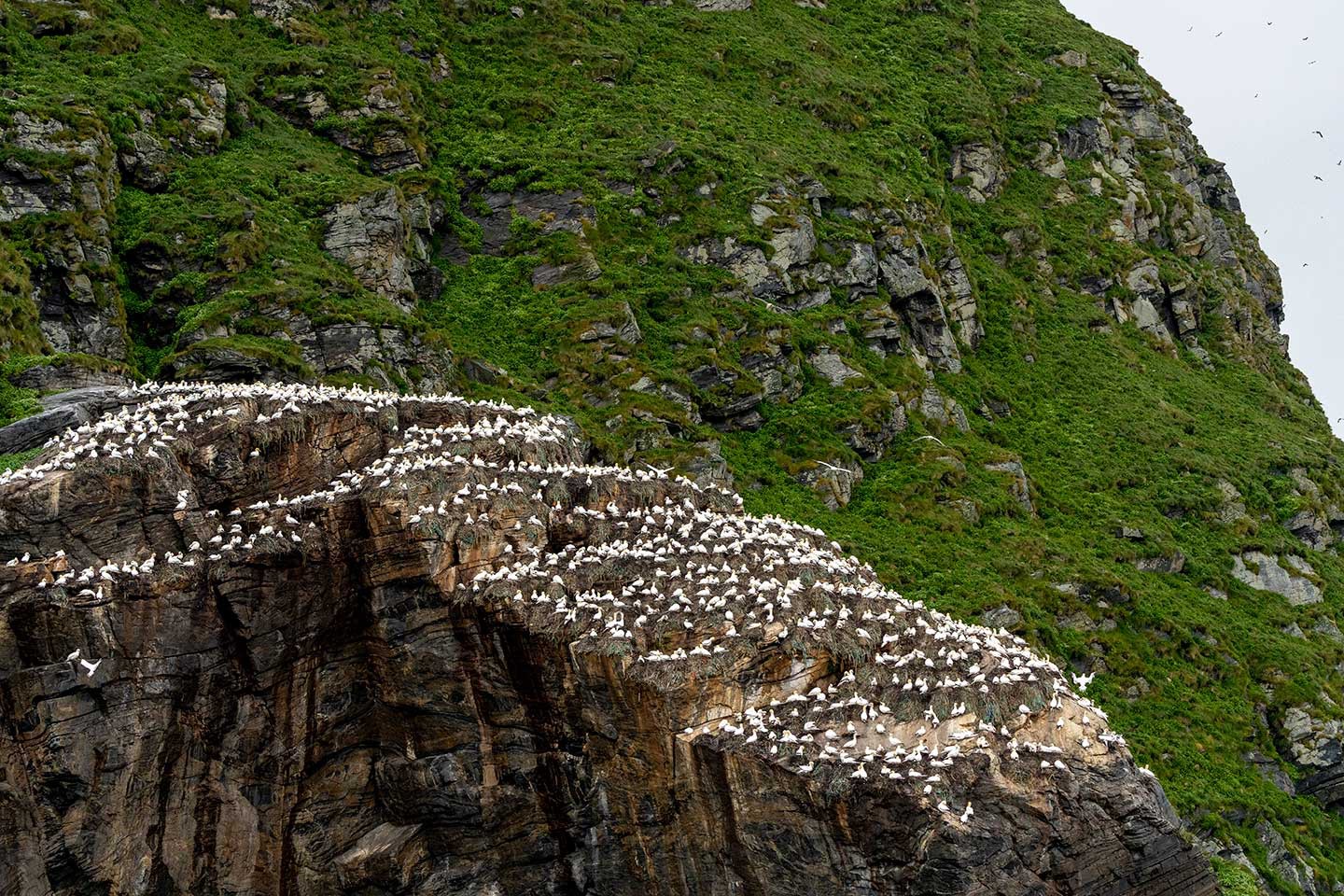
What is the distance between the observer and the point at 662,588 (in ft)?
111

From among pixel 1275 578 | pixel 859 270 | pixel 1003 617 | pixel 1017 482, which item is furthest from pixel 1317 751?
pixel 859 270

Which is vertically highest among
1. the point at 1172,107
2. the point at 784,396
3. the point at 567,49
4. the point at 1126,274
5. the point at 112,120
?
the point at 1172,107

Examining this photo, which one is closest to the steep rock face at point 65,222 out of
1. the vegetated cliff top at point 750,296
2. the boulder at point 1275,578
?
the vegetated cliff top at point 750,296

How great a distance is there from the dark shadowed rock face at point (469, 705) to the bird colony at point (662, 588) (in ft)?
0.31

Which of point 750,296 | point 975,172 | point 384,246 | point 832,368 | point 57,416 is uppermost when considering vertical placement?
point 975,172

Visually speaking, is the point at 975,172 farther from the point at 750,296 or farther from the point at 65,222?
the point at 65,222

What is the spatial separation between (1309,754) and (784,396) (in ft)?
101

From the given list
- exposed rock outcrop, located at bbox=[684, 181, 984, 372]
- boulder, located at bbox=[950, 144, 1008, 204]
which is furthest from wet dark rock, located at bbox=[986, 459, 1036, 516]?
boulder, located at bbox=[950, 144, 1008, 204]

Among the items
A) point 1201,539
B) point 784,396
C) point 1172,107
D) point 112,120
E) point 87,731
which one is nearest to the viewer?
point 87,731

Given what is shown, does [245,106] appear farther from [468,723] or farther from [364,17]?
[468,723]

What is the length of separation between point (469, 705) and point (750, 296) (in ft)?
136

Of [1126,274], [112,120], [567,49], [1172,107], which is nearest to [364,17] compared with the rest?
[567,49]

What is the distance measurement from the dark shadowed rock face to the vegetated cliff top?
803 centimetres

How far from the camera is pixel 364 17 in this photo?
80875mm
